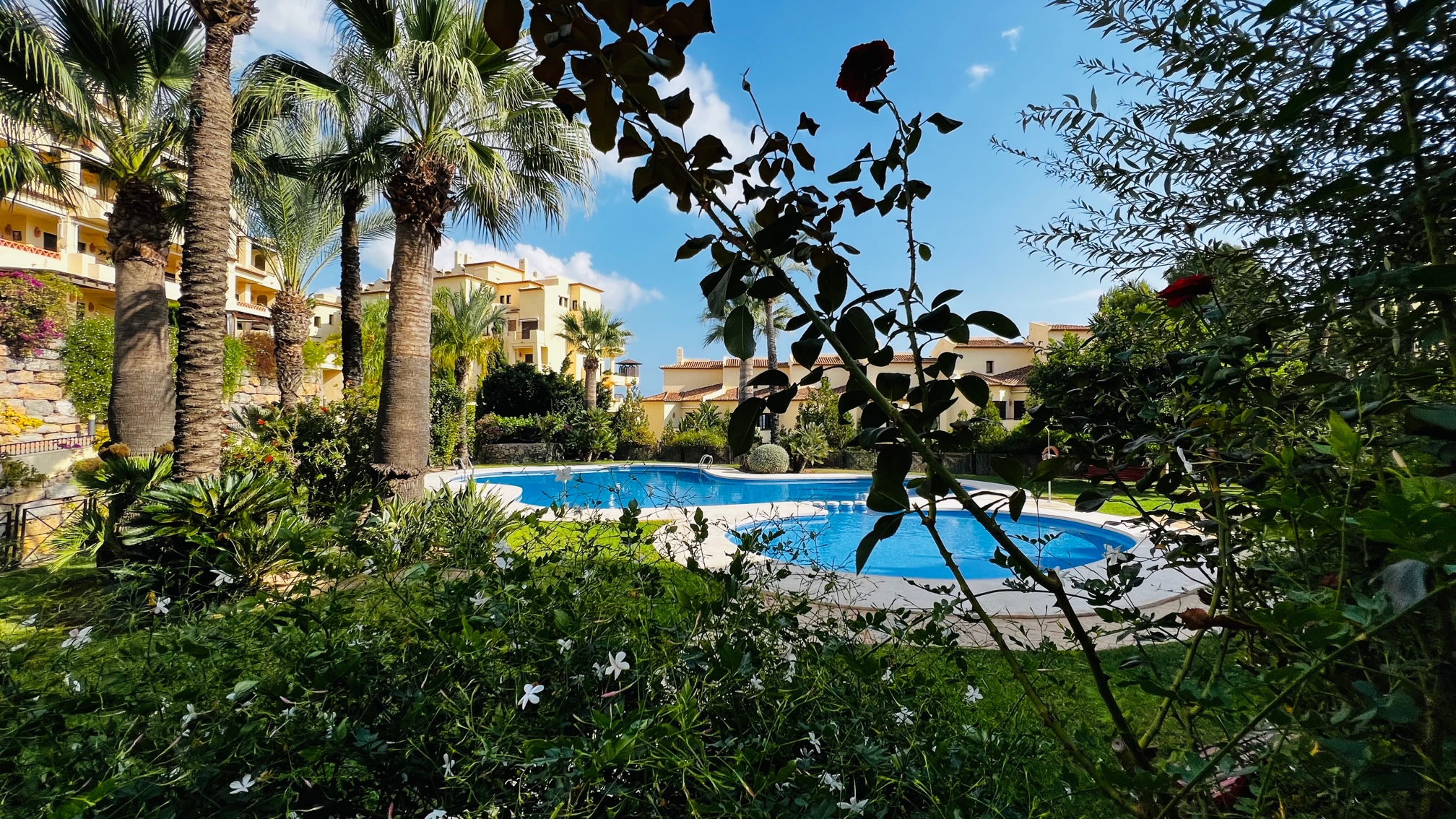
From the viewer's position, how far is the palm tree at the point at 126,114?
26.6 ft

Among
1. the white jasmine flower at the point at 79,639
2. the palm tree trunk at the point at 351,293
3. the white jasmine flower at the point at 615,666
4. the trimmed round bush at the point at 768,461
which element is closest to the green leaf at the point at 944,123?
the white jasmine flower at the point at 615,666

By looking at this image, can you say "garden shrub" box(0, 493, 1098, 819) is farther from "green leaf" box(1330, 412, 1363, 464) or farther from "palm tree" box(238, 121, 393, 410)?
"palm tree" box(238, 121, 393, 410)

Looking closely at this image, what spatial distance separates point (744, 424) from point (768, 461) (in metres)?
19.2

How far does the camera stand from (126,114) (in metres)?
9.51

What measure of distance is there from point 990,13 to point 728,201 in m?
1.10

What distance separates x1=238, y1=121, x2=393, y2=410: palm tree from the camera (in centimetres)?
1154

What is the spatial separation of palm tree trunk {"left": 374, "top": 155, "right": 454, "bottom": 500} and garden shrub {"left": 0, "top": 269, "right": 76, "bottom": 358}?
434 inches

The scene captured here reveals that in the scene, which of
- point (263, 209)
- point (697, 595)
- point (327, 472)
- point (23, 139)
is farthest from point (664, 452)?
point (697, 595)

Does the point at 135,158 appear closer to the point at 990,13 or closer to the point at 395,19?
the point at 395,19

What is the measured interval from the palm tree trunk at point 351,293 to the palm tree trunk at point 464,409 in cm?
907

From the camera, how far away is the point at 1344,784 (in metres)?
0.81

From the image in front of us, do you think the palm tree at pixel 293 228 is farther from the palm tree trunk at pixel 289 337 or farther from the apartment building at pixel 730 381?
the apartment building at pixel 730 381

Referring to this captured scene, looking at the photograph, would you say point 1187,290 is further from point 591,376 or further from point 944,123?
point 591,376

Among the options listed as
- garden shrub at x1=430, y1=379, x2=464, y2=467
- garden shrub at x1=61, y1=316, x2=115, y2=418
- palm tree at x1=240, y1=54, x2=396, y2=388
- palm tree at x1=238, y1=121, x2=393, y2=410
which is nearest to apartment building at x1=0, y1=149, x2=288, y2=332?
palm tree at x1=238, y1=121, x2=393, y2=410
